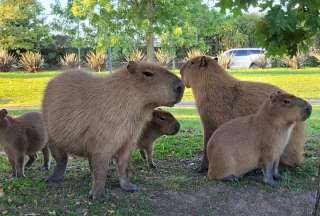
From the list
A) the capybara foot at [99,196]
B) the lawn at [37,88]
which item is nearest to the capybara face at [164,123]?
the capybara foot at [99,196]

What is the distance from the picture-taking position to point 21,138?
19.8 ft

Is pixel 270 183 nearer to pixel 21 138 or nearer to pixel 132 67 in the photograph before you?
pixel 132 67

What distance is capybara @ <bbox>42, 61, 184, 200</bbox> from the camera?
4.68 meters

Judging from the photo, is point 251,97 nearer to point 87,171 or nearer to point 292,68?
point 87,171

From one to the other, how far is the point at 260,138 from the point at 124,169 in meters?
1.30

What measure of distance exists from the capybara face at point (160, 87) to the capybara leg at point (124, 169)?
0.53 metres

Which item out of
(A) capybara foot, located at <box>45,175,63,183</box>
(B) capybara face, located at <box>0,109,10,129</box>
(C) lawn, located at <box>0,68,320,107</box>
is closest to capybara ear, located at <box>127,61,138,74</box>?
(A) capybara foot, located at <box>45,175,63,183</box>

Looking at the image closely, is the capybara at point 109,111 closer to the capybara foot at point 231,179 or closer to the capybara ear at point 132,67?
the capybara ear at point 132,67

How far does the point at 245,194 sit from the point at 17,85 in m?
17.6

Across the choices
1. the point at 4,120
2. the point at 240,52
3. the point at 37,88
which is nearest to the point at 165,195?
the point at 4,120

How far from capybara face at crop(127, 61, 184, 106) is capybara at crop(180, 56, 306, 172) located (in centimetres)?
130

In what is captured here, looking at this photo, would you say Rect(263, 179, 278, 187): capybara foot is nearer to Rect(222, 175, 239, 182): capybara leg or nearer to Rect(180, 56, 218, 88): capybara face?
Rect(222, 175, 239, 182): capybara leg

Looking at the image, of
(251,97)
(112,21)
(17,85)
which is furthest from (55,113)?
(17,85)

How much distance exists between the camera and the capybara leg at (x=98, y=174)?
A: 184 inches
